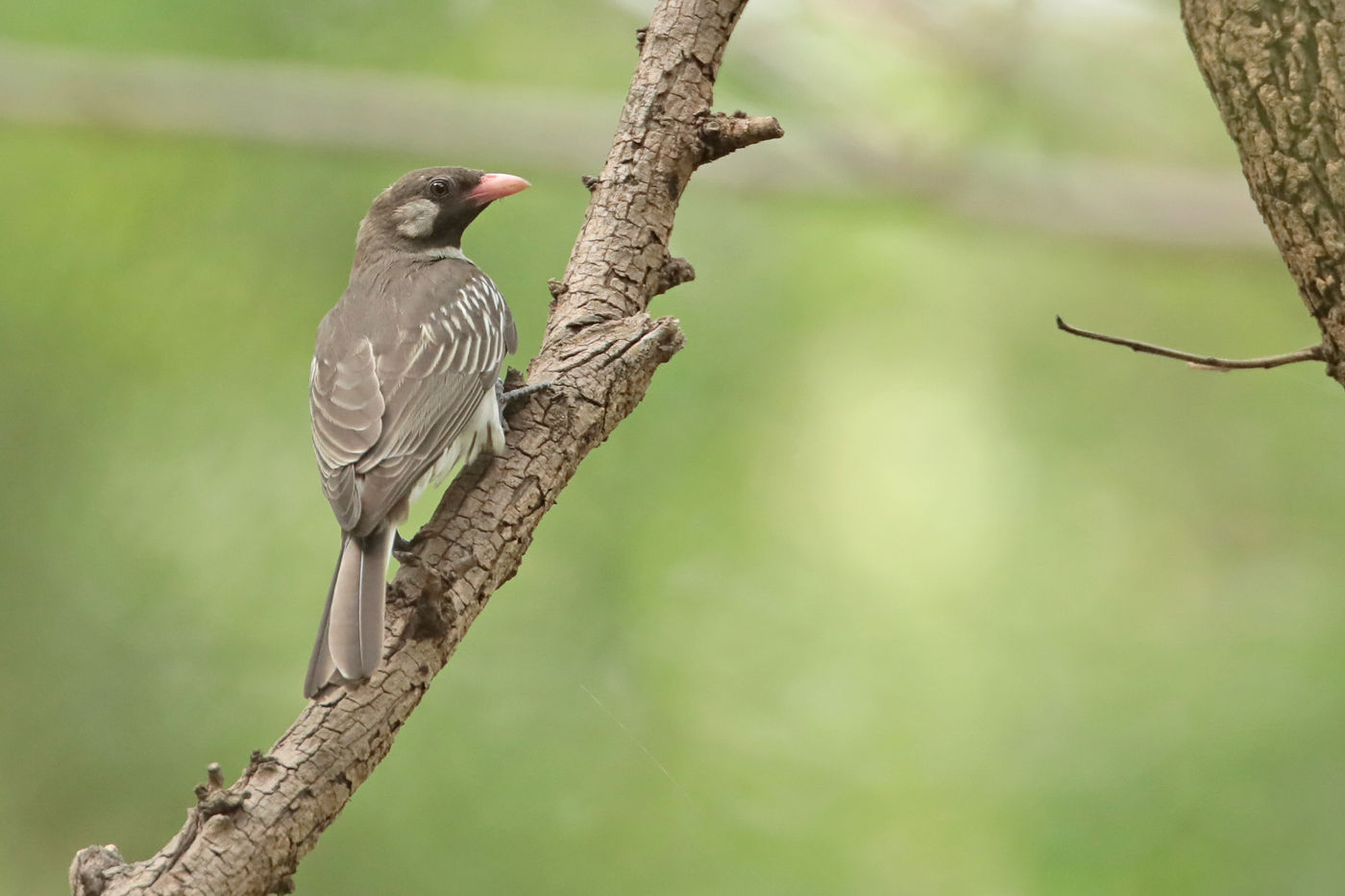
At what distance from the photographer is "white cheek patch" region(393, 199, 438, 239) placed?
520 cm

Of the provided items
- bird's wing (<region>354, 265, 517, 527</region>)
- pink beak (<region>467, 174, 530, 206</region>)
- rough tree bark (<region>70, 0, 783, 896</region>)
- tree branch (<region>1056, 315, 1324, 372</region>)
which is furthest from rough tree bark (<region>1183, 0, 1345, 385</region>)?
pink beak (<region>467, 174, 530, 206</region>)

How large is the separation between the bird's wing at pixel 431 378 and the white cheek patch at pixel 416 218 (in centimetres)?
48

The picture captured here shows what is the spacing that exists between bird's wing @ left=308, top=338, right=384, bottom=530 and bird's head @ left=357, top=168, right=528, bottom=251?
91 centimetres

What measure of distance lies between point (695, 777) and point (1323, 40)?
497 cm

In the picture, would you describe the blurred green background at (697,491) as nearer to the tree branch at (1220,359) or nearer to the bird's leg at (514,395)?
the bird's leg at (514,395)

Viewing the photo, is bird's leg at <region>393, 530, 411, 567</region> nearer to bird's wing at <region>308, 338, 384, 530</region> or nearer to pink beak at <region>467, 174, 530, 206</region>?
bird's wing at <region>308, 338, 384, 530</region>

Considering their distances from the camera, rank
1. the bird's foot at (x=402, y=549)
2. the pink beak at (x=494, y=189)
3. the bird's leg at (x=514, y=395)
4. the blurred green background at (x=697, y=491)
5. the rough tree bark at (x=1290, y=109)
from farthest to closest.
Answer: the blurred green background at (x=697, y=491) → the pink beak at (x=494, y=189) → the bird's leg at (x=514, y=395) → the bird's foot at (x=402, y=549) → the rough tree bark at (x=1290, y=109)

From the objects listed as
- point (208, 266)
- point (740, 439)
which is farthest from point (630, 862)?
point (208, 266)

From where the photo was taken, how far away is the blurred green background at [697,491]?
244 inches

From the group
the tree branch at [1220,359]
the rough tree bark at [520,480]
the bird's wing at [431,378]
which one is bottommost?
the tree branch at [1220,359]

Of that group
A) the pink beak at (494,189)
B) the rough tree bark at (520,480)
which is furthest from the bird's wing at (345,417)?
the pink beak at (494,189)

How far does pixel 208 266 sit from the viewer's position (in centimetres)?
709

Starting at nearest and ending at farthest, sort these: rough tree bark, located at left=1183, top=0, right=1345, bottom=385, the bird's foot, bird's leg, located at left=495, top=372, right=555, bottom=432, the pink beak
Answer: rough tree bark, located at left=1183, top=0, right=1345, bottom=385, the bird's foot, bird's leg, located at left=495, top=372, right=555, bottom=432, the pink beak

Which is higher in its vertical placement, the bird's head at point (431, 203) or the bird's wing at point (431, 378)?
the bird's head at point (431, 203)
